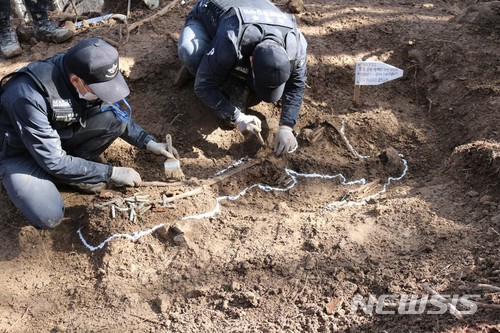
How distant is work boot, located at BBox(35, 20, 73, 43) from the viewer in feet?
16.1

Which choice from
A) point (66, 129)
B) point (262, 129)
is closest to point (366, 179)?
point (262, 129)

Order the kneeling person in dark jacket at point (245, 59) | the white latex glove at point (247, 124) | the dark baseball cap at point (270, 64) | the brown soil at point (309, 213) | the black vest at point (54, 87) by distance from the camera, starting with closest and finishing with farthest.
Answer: the brown soil at point (309, 213) → the black vest at point (54, 87) → the dark baseball cap at point (270, 64) → the kneeling person in dark jacket at point (245, 59) → the white latex glove at point (247, 124)

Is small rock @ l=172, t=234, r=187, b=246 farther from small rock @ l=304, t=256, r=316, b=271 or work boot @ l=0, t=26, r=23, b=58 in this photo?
work boot @ l=0, t=26, r=23, b=58

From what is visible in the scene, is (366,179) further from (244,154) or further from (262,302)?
(262,302)

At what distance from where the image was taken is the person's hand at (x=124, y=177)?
3521 millimetres

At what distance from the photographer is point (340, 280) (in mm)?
2783

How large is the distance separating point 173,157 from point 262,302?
57.7 inches

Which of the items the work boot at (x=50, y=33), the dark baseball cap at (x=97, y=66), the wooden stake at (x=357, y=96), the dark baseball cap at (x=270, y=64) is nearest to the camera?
the dark baseball cap at (x=97, y=66)

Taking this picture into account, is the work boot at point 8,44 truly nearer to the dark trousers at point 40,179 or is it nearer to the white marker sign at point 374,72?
the dark trousers at point 40,179

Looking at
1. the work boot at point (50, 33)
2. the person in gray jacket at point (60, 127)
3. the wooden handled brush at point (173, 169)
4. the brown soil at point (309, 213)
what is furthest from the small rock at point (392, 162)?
the work boot at point (50, 33)

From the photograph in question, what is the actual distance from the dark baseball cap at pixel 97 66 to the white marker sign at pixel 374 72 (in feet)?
6.94

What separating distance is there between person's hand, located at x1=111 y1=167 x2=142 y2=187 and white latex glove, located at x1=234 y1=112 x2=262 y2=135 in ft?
3.14

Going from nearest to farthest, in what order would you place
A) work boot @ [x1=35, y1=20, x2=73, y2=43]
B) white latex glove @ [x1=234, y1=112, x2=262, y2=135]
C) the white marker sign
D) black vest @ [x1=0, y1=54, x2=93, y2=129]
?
black vest @ [x1=0, y1=54, x2=93, y2=129]
white latex glove @ [x1=234, y1=112, x2=262, y2=135]
the white marker sign
work boot @ [x1=35, y1=20, x2=73, y2=43]

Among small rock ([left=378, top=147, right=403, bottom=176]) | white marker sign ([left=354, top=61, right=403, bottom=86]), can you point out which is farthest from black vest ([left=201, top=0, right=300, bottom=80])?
small rock ([left=378, top=147, right=403, bottom=176])
